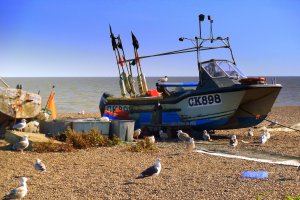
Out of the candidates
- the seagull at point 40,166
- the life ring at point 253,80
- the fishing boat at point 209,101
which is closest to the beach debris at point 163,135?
the fishing boat at point 209,101

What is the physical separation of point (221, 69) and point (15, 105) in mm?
7649

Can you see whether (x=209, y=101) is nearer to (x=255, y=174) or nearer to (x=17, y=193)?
(x=255, y=174)

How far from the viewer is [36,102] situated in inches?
722

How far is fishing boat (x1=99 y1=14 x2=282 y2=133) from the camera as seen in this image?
16.2 meters

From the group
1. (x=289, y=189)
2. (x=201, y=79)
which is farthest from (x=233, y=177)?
(x=201, y=79)

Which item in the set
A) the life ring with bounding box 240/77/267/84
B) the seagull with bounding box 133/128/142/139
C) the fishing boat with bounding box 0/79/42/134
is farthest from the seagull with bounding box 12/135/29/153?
the life ring with bounding box 240/77/267/84

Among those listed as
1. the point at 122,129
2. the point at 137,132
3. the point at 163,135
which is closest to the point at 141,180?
Answer: the point at 122,129

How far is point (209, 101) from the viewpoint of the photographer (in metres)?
16.5

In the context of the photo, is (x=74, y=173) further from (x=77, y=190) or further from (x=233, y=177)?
(x=233, y=177)

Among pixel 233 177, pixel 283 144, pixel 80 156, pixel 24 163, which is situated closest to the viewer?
pixel 233 177

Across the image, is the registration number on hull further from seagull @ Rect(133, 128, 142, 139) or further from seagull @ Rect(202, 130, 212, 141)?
seagull @ Rect(133, 128, 142, 139)

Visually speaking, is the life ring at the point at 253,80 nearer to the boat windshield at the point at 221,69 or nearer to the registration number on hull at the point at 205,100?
the boat windshield at the point at 221,69

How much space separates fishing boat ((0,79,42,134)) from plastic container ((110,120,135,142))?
3985 mm

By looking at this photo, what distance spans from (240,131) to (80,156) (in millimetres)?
9408
